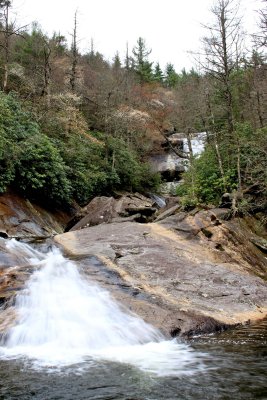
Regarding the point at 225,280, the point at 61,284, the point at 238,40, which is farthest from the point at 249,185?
the point at 61,284

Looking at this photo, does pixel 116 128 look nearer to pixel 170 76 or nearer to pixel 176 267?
pixel 176 267

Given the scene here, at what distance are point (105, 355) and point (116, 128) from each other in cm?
2237

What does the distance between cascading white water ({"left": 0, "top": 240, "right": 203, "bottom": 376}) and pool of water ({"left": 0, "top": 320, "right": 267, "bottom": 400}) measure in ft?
0.78

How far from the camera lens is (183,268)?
923 cm

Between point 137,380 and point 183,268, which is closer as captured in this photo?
point 137,380

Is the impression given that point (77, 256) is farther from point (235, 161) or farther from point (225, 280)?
point (235, 161)

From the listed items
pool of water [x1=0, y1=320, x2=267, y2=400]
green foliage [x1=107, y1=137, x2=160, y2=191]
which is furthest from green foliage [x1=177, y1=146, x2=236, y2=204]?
pool of water [x1=0, y1=320, x2=267, y2=400]

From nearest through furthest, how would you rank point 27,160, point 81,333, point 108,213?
point 81,333
point 108,213
point 27,160

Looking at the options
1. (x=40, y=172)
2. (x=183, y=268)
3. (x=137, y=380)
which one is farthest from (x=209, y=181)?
(x=137, y=380)

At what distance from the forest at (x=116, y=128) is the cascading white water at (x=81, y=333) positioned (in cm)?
711

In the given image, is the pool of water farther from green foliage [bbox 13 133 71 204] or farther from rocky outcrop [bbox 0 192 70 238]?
green foliage [bbox 13 133 71 204]

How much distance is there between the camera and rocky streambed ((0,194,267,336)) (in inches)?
280

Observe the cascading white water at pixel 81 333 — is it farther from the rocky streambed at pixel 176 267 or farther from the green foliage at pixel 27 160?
the green foliage at pixel 27 160

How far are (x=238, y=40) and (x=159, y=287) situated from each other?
12573 mm
